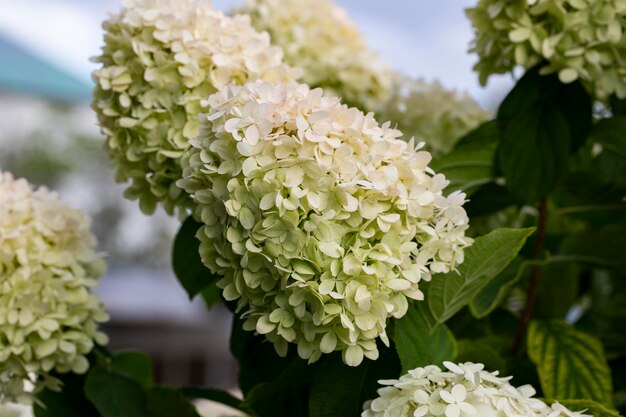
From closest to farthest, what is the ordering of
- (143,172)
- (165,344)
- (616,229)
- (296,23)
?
(143,172)
(616,229)
(296,23)
(165,344)

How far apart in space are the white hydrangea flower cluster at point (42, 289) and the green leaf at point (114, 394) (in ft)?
0.06

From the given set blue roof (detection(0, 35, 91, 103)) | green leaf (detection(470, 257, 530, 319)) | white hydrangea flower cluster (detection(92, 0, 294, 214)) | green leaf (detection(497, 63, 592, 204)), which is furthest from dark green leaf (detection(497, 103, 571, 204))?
blue roof (detection(0, 35, 91, 103))

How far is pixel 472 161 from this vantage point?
83 cm

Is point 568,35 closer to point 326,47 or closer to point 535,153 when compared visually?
point 535,153

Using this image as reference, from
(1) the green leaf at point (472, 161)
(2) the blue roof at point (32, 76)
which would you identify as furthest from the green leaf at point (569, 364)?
(2) the blue roof at point (32, 76)

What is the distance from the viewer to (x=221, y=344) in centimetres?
580

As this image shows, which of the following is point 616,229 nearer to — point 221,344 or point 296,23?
point 296,23

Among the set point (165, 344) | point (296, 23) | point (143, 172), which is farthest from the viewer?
point (165, 344)

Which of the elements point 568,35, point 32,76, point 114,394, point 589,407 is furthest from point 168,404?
point 32,76

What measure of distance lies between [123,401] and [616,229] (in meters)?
0.55

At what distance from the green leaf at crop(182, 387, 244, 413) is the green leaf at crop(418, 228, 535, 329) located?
0.25m

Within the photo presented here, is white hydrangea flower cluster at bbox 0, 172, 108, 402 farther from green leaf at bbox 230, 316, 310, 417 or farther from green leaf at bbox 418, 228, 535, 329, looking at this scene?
green leaf at bbox 418, 228, 535, 329

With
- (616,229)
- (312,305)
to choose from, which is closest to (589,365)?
(616,229)

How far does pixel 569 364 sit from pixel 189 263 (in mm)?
351
